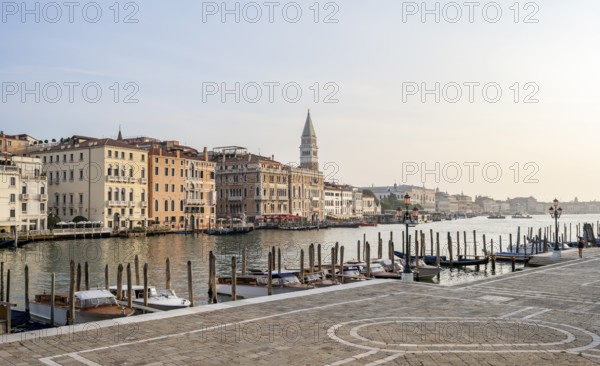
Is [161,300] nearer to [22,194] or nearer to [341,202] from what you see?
[22,194]

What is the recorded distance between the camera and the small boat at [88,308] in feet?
54.9

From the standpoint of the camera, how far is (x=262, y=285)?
23234 millimetres

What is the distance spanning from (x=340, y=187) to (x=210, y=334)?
12520 centimetres

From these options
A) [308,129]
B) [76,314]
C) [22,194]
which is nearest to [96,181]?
[22,194]

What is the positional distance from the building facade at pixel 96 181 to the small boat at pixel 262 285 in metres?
45.6

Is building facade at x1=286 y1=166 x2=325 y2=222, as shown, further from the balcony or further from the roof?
the balcony

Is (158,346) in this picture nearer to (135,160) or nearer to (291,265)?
(291,265)

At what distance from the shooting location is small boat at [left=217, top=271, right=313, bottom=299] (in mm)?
22469

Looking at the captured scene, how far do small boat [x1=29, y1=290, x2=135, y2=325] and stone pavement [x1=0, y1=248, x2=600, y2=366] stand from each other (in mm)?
5097

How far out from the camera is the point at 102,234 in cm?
6350

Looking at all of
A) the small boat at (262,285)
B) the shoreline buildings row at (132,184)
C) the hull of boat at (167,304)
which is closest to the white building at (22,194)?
the shoreline buildings row at (132,184)

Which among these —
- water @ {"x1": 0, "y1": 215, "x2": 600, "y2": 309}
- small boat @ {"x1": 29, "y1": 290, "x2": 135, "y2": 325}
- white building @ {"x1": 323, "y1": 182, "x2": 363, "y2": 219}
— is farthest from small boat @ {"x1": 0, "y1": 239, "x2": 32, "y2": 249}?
white building @ {"x1": 323, "y1": 182, "x2": 363, "y2": 219}

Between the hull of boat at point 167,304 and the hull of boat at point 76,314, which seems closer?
the hull of boat at point 76,314

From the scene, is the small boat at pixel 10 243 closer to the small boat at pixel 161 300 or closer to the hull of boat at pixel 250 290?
the hull of boat at pixel 250 290
